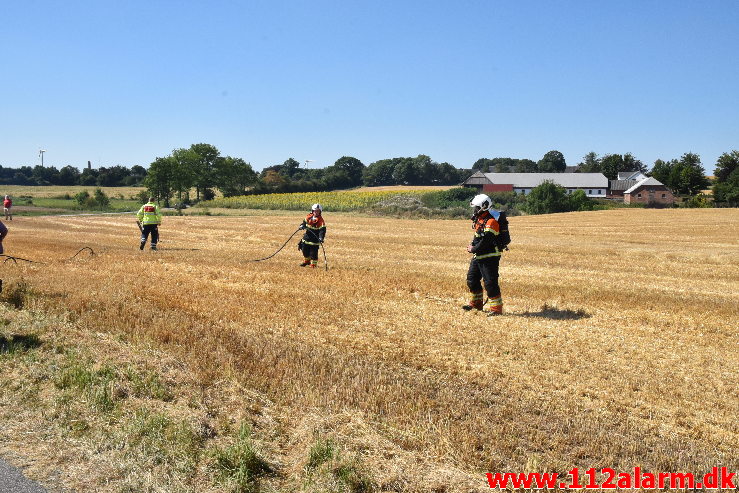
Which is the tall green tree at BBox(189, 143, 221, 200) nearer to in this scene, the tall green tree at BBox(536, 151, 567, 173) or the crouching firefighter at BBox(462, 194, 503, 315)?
the tall green tree at BBox(536, 151, 567, 173)

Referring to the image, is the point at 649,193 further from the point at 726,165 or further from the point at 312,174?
the point at 312,174

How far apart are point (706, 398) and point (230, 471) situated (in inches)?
199

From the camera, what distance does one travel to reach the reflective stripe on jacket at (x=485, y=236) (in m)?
9.89

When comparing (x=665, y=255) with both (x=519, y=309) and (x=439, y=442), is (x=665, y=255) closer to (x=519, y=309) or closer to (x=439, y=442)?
(x=519, y=309)

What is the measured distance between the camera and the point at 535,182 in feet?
393

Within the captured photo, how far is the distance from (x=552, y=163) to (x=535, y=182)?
35.2 meters

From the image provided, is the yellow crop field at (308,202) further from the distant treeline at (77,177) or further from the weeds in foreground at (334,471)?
the distant treeline at (77,177)

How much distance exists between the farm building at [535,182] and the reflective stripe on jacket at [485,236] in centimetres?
10383

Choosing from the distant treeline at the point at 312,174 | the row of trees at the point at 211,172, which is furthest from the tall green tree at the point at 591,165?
the row of trees at the point at 211,172

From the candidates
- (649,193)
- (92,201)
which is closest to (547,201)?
(649,193)

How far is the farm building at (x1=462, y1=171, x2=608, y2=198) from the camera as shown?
376 ft

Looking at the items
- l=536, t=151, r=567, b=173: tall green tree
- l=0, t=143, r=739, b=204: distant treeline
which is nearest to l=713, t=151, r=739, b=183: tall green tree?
l=0, t=143, r=739, b=204: distant treeline

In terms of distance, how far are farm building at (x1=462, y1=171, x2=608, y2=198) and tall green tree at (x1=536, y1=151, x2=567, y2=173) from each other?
30.4m

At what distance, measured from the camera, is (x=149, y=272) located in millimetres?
14242
